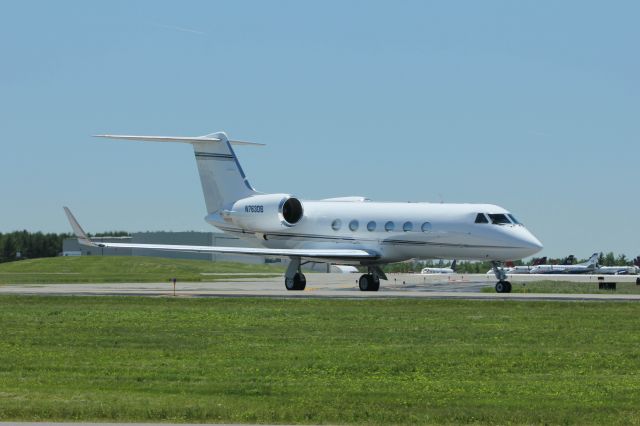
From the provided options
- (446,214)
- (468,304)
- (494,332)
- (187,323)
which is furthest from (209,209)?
(494,332)

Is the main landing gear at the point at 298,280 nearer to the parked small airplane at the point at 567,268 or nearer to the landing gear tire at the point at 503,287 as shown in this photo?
the landing gear tire at the point at 503,287

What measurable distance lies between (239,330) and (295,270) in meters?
23.7

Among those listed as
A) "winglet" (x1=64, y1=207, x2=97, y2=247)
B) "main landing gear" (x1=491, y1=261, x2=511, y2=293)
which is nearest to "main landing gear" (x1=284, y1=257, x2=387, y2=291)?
"main landing gear" (x1=491, y1=261, x2=511, y2=293)

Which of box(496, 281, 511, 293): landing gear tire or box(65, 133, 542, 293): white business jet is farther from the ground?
box(65, 133, 542, 293): white business jet

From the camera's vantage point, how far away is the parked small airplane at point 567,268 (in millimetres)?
107562

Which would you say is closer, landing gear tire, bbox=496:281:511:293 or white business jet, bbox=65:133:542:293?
landing gear tire, bbox=496:281:511:293

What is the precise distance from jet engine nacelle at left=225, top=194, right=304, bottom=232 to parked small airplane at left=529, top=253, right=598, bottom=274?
61.1m

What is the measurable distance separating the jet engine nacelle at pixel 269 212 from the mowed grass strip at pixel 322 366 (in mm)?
20836

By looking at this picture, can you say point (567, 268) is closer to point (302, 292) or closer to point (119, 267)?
point (119, 267)

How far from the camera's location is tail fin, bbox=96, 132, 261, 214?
52.2m

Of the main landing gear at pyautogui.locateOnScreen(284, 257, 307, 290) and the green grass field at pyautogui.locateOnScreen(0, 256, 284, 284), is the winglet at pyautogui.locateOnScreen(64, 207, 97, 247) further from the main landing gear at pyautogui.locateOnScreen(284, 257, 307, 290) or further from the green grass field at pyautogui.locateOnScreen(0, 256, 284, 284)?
the green grass field at pyautogui.locateOnScreen(0, 256, 284, 284)

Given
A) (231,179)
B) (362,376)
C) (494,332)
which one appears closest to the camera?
(362,376)

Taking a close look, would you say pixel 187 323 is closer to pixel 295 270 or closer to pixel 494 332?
pixel 494 332

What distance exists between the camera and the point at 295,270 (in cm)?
4688
